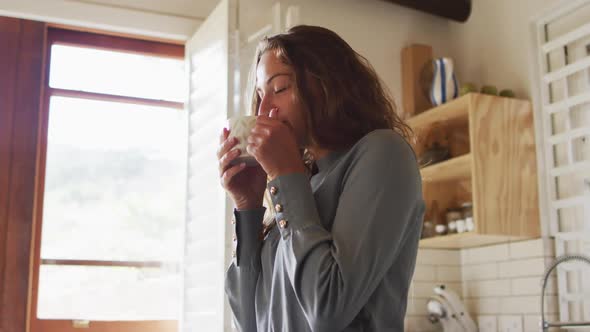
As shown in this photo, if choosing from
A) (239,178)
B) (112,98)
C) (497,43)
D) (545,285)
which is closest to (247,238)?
(239,178)

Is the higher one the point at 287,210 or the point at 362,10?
the point at 362,10

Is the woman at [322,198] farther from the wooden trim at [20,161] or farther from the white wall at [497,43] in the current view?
the white wall at [497,43]

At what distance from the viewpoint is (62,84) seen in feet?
10.6

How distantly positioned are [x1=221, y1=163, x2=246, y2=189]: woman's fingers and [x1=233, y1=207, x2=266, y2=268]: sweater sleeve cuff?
0.17ft

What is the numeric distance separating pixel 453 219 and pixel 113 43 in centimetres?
163

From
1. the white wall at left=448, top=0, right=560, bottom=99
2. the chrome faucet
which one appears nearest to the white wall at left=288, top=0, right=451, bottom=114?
the white wall at left=448, top=0, right=560, bottom=99

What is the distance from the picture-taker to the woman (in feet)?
2.81

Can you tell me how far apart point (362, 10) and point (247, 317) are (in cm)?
264

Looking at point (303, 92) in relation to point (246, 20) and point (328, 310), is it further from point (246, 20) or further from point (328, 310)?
point (246, 20)

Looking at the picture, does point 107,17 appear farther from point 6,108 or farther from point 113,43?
point 6,108

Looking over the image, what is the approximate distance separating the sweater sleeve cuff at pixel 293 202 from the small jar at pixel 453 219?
7.35 feet

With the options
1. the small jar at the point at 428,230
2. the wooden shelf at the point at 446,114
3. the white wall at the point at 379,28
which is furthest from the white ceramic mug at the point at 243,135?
the white wall at the point at 379,28

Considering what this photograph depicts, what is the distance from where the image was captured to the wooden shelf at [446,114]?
300 cm

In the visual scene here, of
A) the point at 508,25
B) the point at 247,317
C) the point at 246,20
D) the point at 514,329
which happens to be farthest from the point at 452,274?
the point at 247,317
